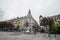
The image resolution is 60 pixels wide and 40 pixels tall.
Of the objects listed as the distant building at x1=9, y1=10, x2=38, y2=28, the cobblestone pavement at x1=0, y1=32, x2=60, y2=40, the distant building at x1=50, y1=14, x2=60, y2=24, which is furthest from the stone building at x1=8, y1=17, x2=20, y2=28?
the distant building at x1=50, y1=14, x2=60, y2=24

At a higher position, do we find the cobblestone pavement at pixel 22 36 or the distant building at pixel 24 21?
the distant building at pixel 24 21

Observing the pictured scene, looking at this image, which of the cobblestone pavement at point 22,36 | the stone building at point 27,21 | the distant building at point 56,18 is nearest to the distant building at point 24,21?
the stone building at point 27,21

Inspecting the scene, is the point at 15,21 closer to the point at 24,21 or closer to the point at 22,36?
the point at 24,21

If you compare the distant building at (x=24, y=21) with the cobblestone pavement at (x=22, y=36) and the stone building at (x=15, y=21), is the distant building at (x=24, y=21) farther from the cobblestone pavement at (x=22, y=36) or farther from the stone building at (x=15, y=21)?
the cobblestone pavement at (x=22, y=36)

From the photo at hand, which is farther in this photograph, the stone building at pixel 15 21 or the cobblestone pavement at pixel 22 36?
the stone building at pixel 15 21

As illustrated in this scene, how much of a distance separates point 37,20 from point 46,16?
0.82 ft

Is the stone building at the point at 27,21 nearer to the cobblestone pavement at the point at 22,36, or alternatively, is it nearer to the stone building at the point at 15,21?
the stone building at the point at 15,21

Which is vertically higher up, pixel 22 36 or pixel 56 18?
pixel 56 18

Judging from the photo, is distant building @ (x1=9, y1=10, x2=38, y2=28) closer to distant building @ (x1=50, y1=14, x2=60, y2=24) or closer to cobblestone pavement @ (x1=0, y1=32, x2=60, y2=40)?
cobblestone pavement @ (x1=0, y1=32, x2=60, y2=40)

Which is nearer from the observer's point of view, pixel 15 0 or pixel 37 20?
pixel 37 20

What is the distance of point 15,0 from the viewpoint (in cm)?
327

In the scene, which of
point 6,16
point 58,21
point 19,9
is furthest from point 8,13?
point 58,21

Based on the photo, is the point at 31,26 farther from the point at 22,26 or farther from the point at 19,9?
the point at 19,9

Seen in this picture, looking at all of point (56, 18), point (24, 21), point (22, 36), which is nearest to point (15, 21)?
point (24, 21)
